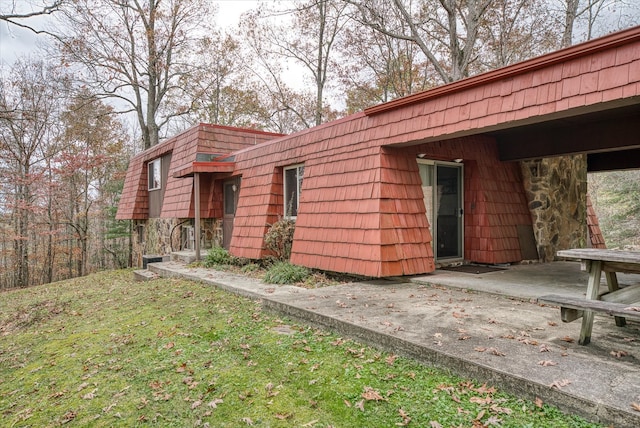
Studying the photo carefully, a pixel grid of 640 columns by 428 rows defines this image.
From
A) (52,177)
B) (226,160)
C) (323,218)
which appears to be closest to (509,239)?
(323,218)

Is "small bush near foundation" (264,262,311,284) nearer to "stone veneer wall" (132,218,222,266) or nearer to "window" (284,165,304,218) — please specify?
"window" (284,165,304,218)

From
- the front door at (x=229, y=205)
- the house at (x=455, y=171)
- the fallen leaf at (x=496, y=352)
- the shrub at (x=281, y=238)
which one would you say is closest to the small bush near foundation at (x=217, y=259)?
the house at (x=455, y=171)

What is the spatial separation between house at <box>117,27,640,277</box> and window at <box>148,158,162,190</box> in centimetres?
621

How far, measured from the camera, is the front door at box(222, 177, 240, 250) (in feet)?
33.7

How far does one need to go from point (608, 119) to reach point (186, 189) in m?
9.87

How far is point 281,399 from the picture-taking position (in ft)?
8.98

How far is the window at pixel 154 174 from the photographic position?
13.8 metres

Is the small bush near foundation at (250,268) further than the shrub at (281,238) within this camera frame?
Yes

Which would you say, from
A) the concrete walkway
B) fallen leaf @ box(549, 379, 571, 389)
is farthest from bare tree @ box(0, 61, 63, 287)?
fallen leaf @ box(549, 379, 571, 389)

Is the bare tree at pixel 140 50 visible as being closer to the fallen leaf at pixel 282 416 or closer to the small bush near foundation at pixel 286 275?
the small bush near foundation at pixel 286 275

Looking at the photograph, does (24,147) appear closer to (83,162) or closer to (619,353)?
(83,162)

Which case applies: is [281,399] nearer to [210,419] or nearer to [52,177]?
[210,419]

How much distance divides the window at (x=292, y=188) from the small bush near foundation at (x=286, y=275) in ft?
5.99

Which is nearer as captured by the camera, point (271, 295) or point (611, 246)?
point (271, 295)
